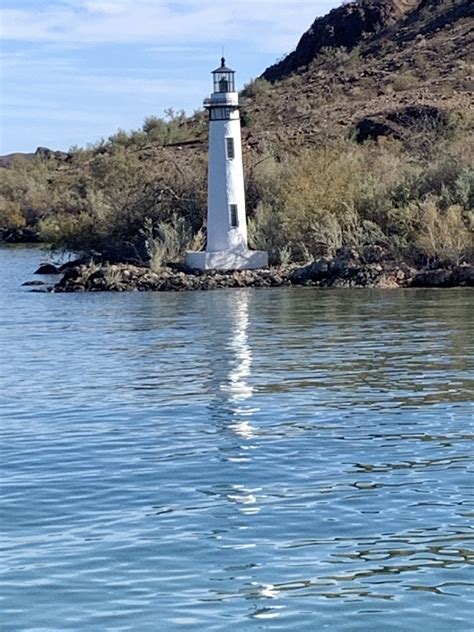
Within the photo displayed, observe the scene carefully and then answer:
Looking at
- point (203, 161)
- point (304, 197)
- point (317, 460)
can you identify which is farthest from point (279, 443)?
point (203, 161)

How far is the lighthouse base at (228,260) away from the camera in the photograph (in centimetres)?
4122

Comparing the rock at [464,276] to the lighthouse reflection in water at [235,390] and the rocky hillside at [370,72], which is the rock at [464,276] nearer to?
the lighthouse reflection in water at [235,390]

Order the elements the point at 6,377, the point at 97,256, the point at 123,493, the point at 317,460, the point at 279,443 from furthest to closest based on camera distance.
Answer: the point at 97,256, the point at 6,377, the point at 279,443, the point at 317,460, the point at 123,493

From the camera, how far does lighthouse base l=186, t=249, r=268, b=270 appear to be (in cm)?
4122

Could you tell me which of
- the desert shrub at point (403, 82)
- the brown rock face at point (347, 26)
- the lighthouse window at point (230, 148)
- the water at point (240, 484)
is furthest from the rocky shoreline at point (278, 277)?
the brown rock face at point (347, 26)

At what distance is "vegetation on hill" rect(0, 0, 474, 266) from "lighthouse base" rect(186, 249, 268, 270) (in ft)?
2.73

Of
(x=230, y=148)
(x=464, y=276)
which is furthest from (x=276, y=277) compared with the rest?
(x=464, y=276)

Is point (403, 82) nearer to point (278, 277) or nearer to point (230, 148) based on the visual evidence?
point (230, 148)

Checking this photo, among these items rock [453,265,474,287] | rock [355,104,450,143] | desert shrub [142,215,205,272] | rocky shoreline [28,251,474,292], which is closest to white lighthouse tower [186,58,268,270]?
rocky shoreline [28,251,474,292]

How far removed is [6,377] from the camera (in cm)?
2080

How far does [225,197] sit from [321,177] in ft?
12.1

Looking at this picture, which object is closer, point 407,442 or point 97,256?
point 407,442

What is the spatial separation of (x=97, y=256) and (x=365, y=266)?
42.0ft

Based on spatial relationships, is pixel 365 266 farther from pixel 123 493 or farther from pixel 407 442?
pixel 123 493
